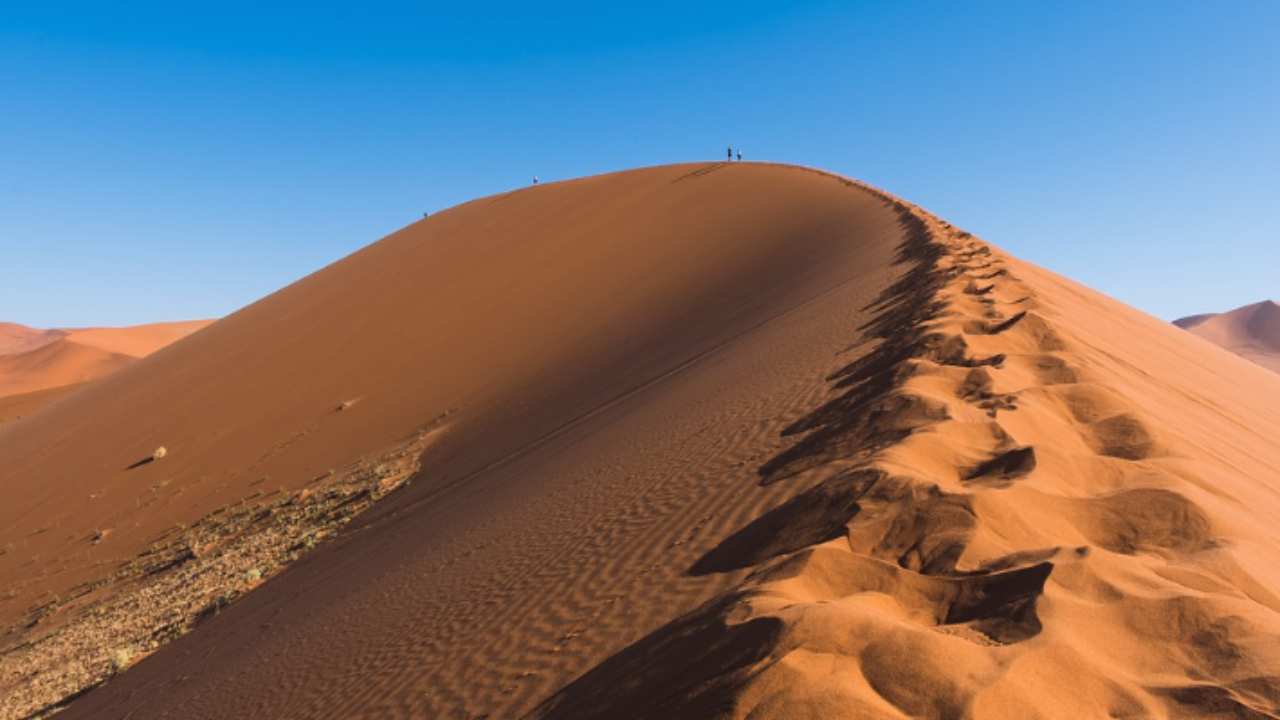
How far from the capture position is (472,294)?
81.9 ft

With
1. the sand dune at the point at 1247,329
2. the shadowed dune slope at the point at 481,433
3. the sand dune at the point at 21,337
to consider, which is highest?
the sand dune at the point at 21,337

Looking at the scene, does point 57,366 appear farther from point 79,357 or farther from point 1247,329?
point 1247,329

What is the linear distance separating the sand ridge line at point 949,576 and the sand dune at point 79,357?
59741 millimetres

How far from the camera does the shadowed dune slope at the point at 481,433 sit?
5.27 m

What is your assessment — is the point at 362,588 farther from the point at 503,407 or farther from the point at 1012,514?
the point at 503,407

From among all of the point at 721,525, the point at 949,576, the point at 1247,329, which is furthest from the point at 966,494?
the point at 1247,329

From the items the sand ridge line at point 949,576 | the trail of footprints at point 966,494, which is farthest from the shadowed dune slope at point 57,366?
the sand ridge line at point 949,576

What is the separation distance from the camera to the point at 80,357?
218ft

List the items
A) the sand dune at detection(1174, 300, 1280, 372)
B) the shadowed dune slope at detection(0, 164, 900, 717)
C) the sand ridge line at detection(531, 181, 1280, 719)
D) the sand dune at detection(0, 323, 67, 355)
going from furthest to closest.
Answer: the sand dune at detection(0, 323, 67, 355)
the sand dune at detection(1174, 300, 1280, 372)
the shadowed dune slope at detection(0, 164, 900, 717)
the sand ridge line at detection(531, 181, 1280, 719)

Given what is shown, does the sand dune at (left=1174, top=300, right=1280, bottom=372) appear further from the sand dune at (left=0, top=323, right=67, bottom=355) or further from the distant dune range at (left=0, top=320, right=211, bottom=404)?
the sand dune at (left=0, top=323, right=67, bottom=355)

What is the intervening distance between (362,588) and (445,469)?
14.7ft

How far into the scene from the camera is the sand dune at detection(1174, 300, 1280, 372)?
76.3 m

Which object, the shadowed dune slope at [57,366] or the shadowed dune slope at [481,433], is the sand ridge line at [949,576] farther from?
the shadowed dune slope at [57,366]

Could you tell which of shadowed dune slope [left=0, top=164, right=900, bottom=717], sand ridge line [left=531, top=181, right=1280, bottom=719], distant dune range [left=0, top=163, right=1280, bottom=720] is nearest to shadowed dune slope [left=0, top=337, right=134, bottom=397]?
shadowed dune slope [left=0, top=164, right=900, bottom=717]
